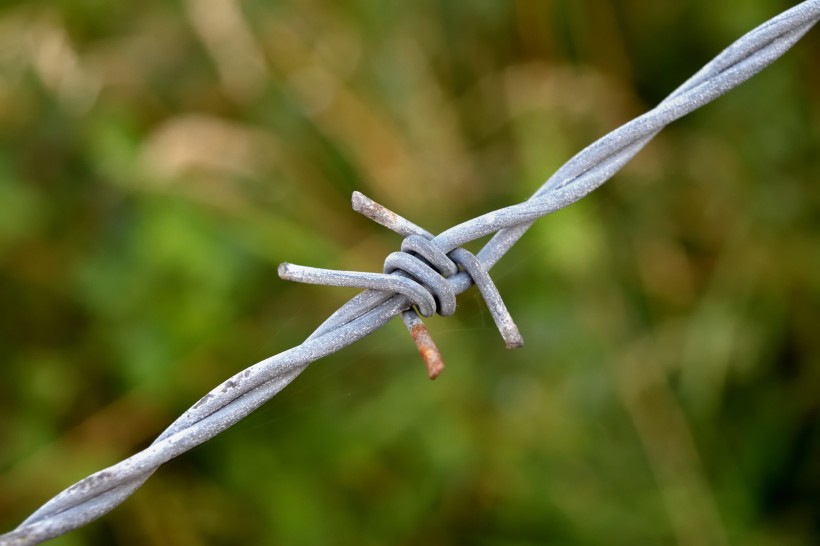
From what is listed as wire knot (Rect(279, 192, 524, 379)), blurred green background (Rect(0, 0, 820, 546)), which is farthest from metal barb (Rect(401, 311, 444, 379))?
blurred green background (Rect(0, 0, 820, 546))

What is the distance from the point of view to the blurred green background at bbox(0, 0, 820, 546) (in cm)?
184

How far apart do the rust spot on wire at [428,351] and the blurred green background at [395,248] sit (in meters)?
1.03

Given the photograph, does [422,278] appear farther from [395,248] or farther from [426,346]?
[395,248]

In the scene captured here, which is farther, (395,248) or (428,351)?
(395,248)

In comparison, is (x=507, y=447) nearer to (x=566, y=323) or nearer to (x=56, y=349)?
(x=566, y=323)

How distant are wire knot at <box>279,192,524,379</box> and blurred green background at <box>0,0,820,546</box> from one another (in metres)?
0.99

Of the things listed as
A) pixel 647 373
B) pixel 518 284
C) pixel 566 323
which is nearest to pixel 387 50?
pixel 518 284

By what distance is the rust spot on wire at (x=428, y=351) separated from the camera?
63cm

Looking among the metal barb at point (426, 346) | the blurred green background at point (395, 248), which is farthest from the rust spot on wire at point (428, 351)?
the blurred green background at point (395, 248)

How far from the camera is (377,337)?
1.97 metres

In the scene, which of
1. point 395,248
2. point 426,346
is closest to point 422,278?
point 426,346

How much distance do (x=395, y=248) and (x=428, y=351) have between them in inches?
58.9

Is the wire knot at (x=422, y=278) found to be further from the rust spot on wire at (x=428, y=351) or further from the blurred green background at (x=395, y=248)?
the blurred green background at (x=395, y=248)

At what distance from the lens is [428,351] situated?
654 mm
